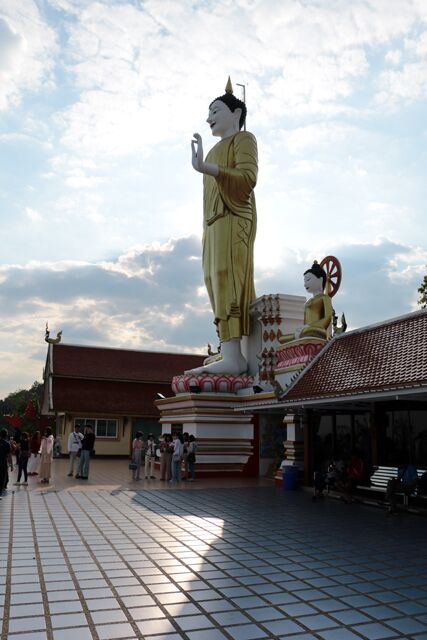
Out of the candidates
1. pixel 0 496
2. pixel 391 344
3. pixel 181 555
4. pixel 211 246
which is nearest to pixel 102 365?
pixel 211 246

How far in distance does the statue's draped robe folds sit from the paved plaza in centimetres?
950

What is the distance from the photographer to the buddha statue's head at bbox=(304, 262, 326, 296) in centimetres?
1688

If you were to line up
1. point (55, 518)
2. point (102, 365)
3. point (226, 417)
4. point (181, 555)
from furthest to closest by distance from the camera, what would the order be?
point (102, 365)
point (226, 417)
point (55, 518)
point (181, 555)

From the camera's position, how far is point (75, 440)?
1551cm

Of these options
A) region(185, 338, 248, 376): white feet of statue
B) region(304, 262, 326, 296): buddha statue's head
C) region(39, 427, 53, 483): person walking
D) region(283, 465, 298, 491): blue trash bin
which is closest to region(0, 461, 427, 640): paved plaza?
region(39, 427, 53, 483): person walking

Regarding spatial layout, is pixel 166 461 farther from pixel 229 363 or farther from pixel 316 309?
pixel 316 309

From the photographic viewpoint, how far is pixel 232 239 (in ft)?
62.6

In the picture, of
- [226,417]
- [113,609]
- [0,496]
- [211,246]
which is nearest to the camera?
[113,609]

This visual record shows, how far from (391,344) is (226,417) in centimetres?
724

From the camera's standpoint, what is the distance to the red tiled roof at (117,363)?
2820 centimetres

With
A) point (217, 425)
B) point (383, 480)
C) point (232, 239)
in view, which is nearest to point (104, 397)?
point (217, 425)

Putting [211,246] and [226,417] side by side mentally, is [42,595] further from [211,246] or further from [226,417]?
A: [211,246]

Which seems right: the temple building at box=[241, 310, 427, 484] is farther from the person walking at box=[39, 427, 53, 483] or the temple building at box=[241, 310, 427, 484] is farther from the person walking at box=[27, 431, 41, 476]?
the person walking at box=[27, 431, 41, 476]

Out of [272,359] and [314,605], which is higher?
[272,359]
